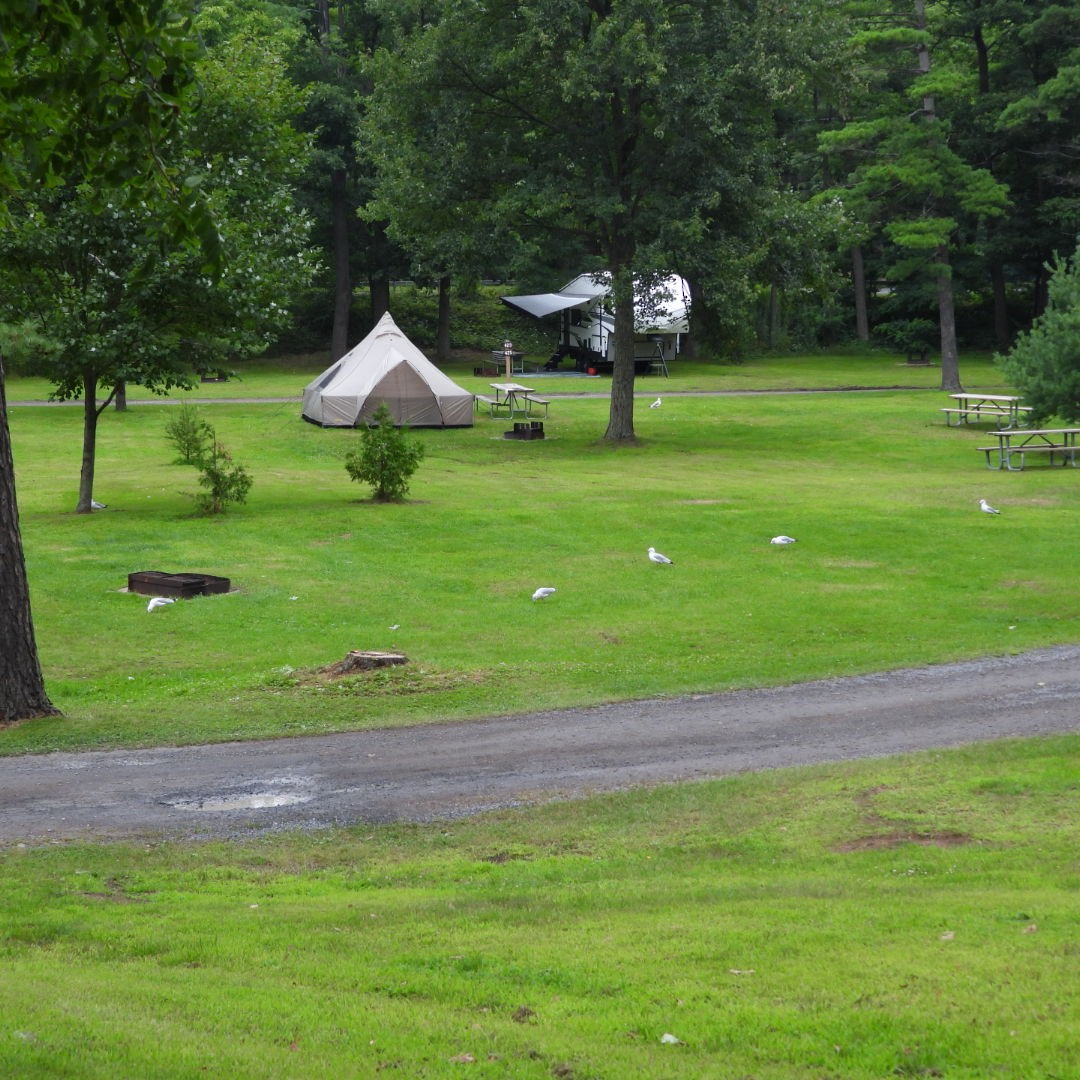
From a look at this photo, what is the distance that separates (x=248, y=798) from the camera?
10.5 metres

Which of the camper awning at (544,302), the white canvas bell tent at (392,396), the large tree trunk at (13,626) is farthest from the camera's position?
the camper awning at (544,302)

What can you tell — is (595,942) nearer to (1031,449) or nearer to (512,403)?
(1031,449)

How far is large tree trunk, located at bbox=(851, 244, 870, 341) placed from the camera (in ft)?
210

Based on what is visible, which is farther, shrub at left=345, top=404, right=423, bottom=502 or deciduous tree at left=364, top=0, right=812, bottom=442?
deciduous tree at left=364, top=0, right=812, bottom=442

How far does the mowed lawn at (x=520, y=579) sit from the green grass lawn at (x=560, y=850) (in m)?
0.09

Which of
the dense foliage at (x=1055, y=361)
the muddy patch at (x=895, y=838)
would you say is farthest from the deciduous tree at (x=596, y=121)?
the muddy patch at (x=895, y=838)

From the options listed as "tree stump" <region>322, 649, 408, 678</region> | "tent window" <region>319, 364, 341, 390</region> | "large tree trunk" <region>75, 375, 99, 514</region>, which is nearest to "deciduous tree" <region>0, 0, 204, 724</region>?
"tree stump" <region>322, 649, 408, 678</region>

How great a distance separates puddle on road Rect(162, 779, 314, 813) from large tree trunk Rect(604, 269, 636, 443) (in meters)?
25.1

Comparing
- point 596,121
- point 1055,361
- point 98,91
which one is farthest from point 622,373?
point 98,91

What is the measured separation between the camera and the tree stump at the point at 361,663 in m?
14.8

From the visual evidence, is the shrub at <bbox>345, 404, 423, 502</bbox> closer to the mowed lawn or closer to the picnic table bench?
the mowed lawn

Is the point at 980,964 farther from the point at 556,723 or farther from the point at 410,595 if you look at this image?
the point at 410,595

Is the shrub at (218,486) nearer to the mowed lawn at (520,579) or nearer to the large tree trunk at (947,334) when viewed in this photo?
the mowed lawn at (520,579)

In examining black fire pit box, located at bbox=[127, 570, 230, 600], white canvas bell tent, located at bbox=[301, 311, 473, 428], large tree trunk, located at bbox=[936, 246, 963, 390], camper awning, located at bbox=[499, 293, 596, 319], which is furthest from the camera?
camper awning, located at bbox=[499, 293, 596, 319]
